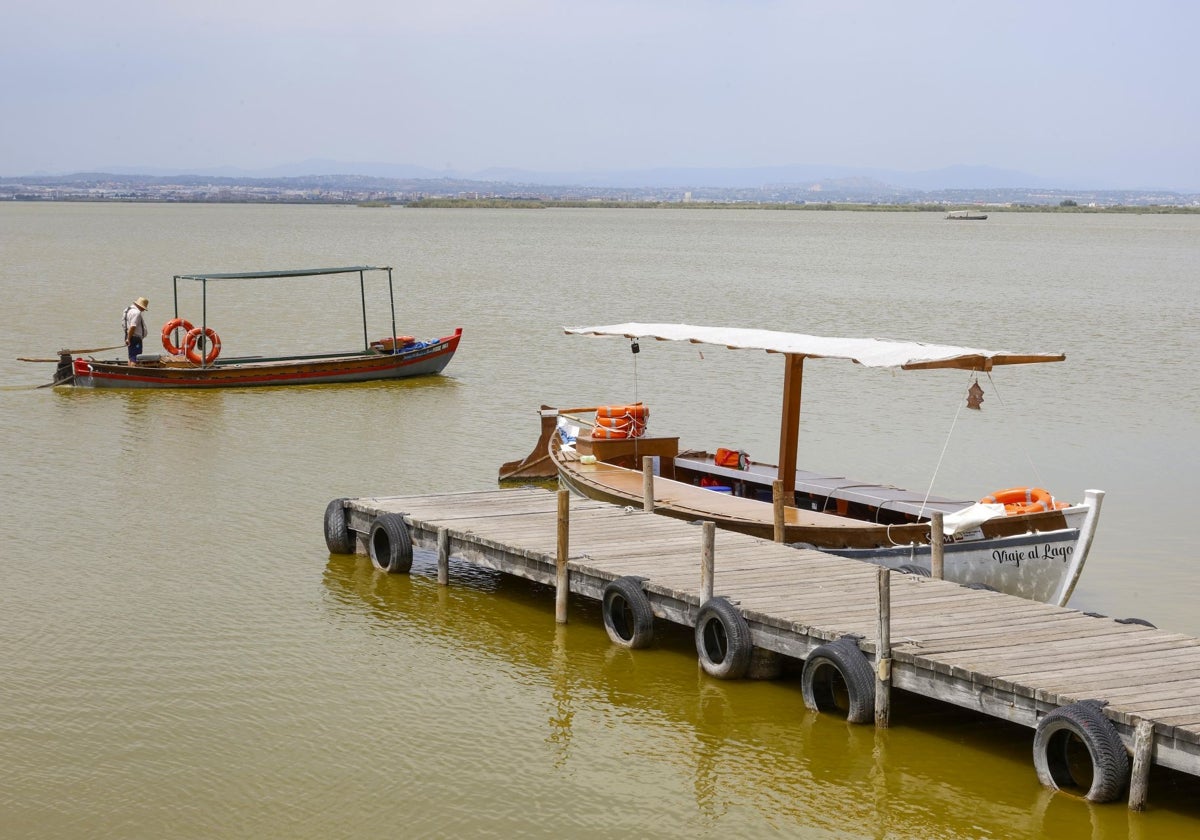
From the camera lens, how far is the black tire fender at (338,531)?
1858cm

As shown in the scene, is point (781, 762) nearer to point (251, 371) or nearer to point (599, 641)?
point (599, 641)

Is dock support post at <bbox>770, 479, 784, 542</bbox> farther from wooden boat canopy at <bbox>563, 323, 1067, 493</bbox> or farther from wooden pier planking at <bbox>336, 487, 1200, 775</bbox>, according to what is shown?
wooden boat canopy at <bbox>563, 323, 1067, 493</bbox>

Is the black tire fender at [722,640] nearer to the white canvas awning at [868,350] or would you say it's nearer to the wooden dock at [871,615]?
the wooden dock at [871,615]

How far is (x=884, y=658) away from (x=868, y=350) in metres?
5.69

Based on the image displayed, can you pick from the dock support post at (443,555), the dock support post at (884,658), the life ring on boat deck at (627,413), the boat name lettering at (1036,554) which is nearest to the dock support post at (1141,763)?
the dock support post at (884,658)

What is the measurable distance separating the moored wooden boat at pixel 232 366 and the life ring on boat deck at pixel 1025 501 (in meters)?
17.9

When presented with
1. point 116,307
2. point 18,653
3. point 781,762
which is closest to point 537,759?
point 781,762

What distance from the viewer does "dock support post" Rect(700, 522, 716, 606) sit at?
13766mm

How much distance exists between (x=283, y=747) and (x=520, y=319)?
3595 centimetres

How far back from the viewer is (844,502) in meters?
18.3

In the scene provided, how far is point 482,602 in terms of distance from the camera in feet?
55.1

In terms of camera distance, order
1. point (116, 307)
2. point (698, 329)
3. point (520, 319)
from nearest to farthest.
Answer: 1. point (698, 329)
2. point (520, 319)
3. point (116, 307)

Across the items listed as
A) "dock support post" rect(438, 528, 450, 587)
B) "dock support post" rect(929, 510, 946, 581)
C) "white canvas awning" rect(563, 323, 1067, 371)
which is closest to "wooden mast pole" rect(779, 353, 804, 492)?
"white canvas awning" rect(563, 323, 1067, 371)

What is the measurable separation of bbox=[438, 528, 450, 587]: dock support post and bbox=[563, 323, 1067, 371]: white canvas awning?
4465 millimetres
